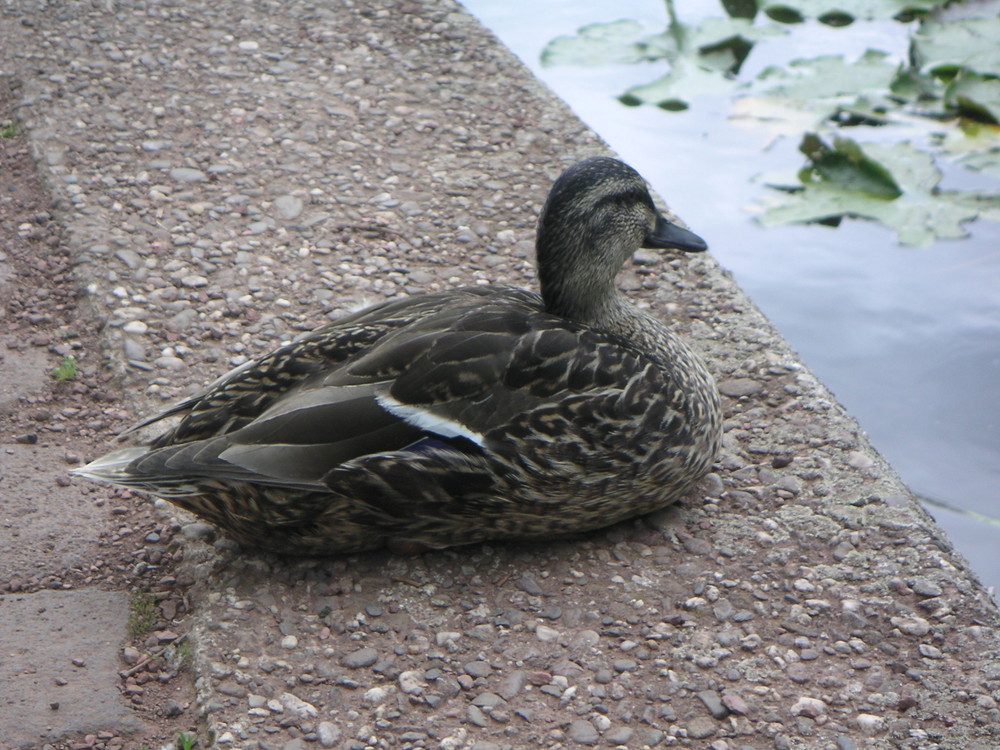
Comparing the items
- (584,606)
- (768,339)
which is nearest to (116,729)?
(584,606)

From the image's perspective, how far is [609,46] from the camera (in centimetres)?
672

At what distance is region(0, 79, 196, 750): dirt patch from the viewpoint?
301 centimetres

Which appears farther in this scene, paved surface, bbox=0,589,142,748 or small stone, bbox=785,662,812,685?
small stone, bbox=785,662,812,685

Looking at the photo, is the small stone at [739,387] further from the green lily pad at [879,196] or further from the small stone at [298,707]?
the small stone at [298,707]

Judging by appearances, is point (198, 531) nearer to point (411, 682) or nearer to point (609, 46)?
point (411, 682)

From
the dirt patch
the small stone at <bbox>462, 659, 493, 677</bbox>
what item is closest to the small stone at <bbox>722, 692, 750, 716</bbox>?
the small stone at <bbox>462, 659, 493, 677</bbox>

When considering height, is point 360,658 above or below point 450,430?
below

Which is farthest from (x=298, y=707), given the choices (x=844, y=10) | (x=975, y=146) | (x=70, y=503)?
(x=844, y=10)

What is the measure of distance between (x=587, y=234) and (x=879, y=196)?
2.43 m

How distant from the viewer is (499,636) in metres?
3.14

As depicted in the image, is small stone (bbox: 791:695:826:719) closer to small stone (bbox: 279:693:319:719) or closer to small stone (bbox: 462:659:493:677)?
small stone (bbox: 462:659:493:677)

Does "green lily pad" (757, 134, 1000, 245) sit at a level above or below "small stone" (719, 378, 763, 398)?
above

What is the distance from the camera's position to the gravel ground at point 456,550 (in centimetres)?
294

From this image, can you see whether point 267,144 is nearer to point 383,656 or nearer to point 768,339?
point 768,339
